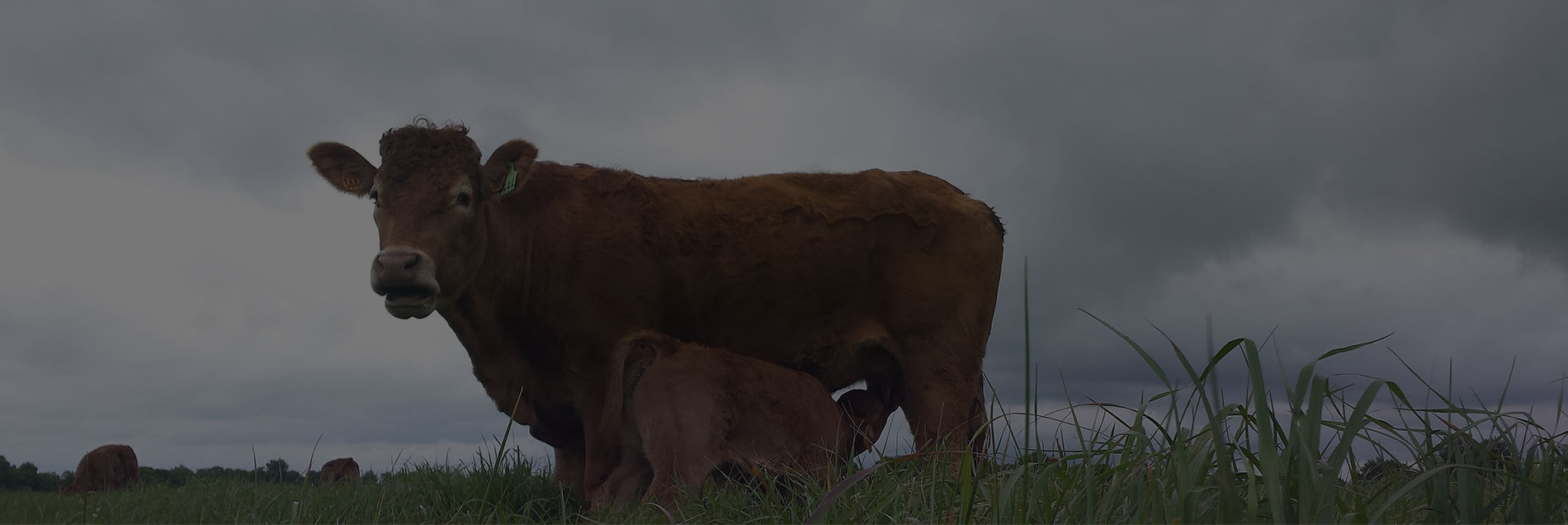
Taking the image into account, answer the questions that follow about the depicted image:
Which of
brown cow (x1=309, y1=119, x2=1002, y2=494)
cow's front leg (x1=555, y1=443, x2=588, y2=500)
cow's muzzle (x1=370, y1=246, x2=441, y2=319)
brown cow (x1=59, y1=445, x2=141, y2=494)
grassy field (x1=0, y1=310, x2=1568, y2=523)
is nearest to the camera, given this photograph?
grassy field (x1=0, y1=310, x2=1568, y2=523)

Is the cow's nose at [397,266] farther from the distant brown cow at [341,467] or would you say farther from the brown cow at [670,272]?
the distant brown cow at [341,467]

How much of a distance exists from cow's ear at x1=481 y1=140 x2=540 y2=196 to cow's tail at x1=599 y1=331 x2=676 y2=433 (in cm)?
134

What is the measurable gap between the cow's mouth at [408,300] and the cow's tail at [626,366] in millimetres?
1269

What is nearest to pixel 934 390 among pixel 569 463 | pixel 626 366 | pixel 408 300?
pixel 626 366

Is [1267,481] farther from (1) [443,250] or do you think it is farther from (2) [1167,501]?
(1) [443,250]

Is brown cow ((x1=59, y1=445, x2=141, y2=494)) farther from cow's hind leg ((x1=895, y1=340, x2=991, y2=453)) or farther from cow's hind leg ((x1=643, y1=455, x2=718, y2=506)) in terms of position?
cow's hind leg ((x1=895, y1=340, x2=991, y2=453))

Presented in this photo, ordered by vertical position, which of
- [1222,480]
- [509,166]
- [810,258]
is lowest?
[1222,480]

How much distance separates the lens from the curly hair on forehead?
22.2ft

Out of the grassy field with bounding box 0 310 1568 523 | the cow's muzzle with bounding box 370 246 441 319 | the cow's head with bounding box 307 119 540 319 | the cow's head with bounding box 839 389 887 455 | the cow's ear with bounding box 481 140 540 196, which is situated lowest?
the grassy field with bounding box 0 310 1568 523

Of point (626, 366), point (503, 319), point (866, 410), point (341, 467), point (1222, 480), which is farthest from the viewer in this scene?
point (341, 467)

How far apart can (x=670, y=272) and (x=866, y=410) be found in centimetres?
188

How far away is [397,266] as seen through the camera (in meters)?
6.06

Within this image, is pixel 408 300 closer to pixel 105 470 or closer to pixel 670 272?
pixel 670 272

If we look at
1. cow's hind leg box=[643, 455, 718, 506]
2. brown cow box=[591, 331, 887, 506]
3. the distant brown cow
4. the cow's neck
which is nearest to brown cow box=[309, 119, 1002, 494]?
the cow's neck
